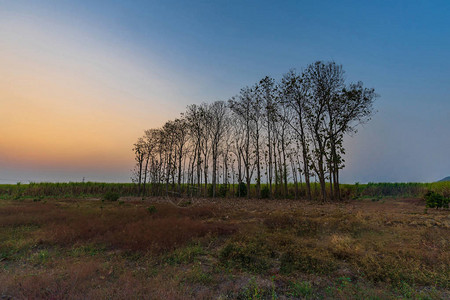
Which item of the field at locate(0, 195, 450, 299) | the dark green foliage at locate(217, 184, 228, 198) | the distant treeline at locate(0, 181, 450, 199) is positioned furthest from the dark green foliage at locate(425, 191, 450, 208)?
the dark green foliage at locate(217, 184, 228, 198)

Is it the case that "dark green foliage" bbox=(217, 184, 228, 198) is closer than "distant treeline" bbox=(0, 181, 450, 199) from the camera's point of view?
No

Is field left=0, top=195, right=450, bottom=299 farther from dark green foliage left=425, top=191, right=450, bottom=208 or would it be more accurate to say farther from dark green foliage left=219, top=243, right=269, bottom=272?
dark green foliage left=425, top=191, right=450, bottom=208

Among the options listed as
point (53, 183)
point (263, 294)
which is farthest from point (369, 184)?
point (53, 183)

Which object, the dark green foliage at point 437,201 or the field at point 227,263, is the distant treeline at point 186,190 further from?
the field at point 227,263

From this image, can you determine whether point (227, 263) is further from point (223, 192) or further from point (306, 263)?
point (223, 192)

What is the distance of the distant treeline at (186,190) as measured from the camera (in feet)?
110

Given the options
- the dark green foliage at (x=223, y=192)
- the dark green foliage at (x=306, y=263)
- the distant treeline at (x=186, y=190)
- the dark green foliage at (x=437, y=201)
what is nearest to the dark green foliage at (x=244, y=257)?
the dark green foliage at (x=306, y=263)

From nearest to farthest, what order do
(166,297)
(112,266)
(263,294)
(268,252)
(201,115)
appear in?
(166,297)
(263,294)
(112,266)
(268,252)
(201,115)

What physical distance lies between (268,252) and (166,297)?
373 cm

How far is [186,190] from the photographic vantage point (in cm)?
4078

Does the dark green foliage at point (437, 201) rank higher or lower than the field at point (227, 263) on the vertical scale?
higher

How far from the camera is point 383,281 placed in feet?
16.6

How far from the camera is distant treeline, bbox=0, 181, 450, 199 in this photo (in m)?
33.6

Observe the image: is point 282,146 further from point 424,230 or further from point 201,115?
point 424,230
